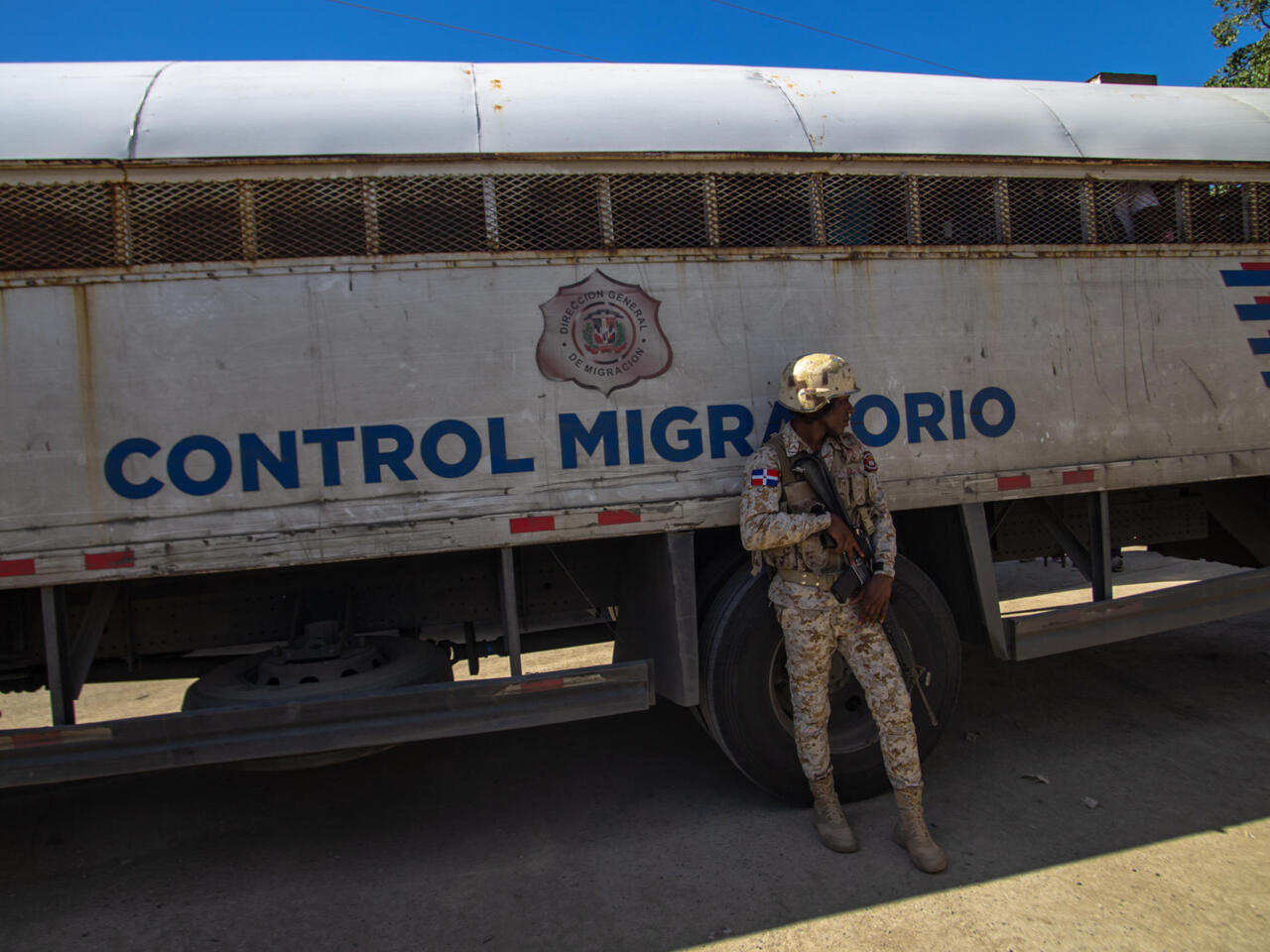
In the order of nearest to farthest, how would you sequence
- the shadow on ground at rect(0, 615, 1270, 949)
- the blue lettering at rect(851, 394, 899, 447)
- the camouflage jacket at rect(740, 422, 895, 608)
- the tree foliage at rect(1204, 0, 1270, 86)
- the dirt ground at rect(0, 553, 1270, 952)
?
the dirt ground at rect(0, 553, 1270, 952) → the shadow on ground at rect(0, 615, 1270, 949) → the camouflage jacket at rect(740, 422, 895, 608) → the blue lettering at rect(851, 394, 899, 447) → the tree foliage at rect(1204, 0, 1270, 86)

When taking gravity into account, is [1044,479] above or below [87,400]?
below

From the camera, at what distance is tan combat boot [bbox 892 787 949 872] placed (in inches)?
118

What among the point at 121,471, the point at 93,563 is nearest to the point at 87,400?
the point at 121,471

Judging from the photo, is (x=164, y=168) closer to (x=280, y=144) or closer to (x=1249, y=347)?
(x=280, y=144)

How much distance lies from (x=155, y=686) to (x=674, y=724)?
4388mm

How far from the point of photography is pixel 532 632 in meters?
4.23

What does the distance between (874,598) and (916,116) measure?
7.42 ft

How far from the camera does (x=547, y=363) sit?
3.26 m

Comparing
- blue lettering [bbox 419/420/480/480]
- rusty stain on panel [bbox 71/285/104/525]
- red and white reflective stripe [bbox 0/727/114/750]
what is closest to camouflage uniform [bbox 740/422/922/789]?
blue lettering [bbox 419/420/480/480]

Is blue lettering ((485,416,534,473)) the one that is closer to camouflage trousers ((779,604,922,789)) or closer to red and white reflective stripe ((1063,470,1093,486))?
camouflage trousers ((779,604,922,789))

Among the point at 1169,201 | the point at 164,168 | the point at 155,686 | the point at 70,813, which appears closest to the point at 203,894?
the point at 70,813

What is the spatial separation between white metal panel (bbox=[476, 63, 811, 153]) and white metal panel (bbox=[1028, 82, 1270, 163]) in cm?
150

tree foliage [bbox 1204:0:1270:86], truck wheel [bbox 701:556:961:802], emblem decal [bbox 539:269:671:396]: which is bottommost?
truck wheel [bbox 701:556:961:802]

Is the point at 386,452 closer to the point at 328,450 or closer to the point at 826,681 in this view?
the point at 328,450
